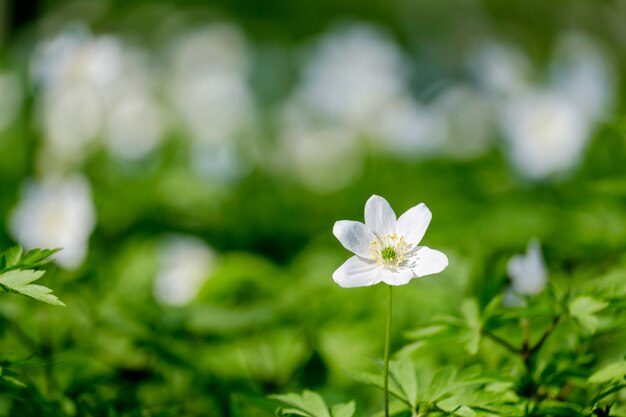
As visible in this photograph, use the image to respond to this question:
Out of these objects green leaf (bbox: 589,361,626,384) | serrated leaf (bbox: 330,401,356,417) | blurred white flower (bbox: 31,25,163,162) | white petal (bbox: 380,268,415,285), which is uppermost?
blurred white flower (bbox: 31,25,163,162)

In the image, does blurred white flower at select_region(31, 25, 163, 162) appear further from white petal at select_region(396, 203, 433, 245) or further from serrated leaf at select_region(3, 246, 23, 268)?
white petal at select_region(396, 203, 433, 245)

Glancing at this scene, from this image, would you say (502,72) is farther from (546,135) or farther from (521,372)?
(521,372)

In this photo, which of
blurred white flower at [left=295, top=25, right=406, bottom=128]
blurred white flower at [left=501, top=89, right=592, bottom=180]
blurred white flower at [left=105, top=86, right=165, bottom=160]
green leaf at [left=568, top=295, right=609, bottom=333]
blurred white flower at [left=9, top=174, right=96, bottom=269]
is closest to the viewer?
green leaf at [left=568, top=295, right=609, bottom=333]

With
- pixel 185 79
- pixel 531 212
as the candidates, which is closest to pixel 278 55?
pixel 185 79

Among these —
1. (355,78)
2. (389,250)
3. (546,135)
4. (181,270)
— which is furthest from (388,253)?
(355,78)

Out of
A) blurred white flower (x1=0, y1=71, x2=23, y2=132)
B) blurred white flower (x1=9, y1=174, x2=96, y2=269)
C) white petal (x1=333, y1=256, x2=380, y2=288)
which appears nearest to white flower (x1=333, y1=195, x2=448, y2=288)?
white petal (x1=333, y1=256, x2=380, y2=288)

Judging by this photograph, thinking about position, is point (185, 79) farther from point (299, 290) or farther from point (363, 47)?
point (299, 290)
